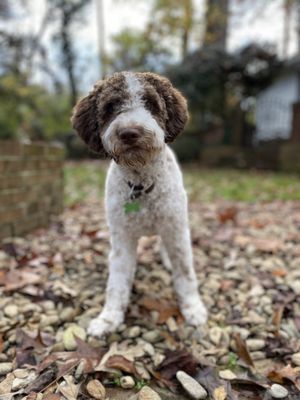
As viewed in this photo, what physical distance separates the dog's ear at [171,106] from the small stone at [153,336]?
1219 millimetres

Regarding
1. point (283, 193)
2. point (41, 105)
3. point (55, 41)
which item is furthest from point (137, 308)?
point (55, 41)

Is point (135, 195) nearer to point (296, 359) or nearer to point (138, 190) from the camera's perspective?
point (138, 190)

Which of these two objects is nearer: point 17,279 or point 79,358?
point 79,358

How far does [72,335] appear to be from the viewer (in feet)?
7.58

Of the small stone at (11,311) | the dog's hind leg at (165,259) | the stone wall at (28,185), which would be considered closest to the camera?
the small stone at (11,311)

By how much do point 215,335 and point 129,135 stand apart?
1383 millimetres

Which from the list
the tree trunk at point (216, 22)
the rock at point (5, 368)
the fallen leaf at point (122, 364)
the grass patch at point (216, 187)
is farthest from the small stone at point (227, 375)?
the tree trunk at point (216, 22)

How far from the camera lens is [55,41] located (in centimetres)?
1692

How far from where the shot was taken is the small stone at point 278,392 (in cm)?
185

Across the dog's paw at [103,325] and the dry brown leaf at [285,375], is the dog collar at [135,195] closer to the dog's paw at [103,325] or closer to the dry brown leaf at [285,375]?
the dog's paw at [103,325]

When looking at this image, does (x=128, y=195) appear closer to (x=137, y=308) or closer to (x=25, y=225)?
(x=137, y=308)

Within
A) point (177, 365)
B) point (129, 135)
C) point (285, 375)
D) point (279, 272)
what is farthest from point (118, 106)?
point (279, 272)

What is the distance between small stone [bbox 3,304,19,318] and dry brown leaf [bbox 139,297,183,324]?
2.81ft

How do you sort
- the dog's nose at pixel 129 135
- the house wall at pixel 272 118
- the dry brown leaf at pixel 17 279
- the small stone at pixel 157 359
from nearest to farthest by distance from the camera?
the dog's nose at pixel 129 135, the small stone at pixel 157 359, the dry brown leaf at pixel 17 279, the house wall at pixel 272 118
